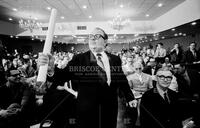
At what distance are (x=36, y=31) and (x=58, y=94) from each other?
11.4m

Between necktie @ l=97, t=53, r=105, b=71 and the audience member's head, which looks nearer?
necktie @ l=97, t=53, r=105, b=71

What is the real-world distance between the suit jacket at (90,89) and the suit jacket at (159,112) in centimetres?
83

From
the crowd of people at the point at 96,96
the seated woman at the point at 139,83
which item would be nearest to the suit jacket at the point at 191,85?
the crowd of people at the point at 96,96

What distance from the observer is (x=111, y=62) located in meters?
1.51

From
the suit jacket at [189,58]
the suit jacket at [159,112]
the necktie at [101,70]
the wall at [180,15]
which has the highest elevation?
the wall at [180,15]

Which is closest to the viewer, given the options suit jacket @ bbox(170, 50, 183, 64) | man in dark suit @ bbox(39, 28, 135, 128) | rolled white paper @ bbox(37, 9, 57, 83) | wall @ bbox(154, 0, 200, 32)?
rolled white paper @ bbox(37, 9, 57, 83)

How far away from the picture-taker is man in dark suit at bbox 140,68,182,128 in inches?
74.0

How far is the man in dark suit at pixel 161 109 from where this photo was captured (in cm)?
188

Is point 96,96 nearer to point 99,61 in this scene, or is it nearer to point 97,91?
point 97,91

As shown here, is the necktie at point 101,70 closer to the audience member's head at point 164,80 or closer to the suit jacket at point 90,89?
the suit jacket at point 90,89

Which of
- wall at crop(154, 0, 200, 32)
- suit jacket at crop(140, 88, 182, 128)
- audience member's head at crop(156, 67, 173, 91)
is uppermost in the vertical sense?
wall at crop(154, 0, 200, 32)

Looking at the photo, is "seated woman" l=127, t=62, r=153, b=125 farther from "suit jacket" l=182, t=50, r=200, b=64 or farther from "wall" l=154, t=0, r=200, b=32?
"wall" l=154, t=0, r=200, b=32

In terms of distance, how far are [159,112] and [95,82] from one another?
1.17 m

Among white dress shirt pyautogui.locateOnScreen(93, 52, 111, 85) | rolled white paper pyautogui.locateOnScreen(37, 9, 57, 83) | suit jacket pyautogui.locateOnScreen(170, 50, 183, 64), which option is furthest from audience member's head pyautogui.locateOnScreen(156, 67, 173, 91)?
suit jacket pyautogui.locateOnScreen(170, 50, 183, 64)
